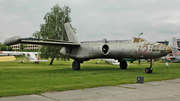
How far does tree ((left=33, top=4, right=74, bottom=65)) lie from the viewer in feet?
103

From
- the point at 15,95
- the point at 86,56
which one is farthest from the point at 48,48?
the point at 15,95

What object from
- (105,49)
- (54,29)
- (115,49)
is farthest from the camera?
(54,29)

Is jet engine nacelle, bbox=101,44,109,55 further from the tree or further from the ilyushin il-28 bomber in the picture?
the tree

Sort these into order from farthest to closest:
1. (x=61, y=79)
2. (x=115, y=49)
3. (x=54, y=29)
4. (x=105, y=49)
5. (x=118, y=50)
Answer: (x=54, y=29)
(x=105, y=49)
(x=115, y=49)
(x=118, y=50)
(x=61, y=79)

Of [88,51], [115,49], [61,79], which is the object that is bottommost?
[61,79]

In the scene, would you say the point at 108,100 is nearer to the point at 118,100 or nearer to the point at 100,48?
the point at 118,100

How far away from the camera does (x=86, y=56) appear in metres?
18.2

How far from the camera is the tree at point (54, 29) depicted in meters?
31.3

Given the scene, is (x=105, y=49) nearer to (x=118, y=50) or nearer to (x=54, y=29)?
(x=118, y=50)

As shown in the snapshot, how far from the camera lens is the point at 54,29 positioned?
3247 cm

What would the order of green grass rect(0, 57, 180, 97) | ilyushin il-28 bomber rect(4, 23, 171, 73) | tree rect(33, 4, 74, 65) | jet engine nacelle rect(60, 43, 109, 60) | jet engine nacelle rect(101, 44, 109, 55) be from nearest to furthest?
green grass rect(0, 57, 180, 97) → ilyushin il-28 bomber rect(4, 23, 171, 73) → jet engine nacelle rect(60, 43, 109, 60) → jet engine nacelle rect(101, 44, 109, 55) → tree rect(33, 4, 74, 65)

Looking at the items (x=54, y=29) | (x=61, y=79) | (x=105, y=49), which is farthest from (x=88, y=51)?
(x=54, y=29)

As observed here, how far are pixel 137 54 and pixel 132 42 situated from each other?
1423 mm

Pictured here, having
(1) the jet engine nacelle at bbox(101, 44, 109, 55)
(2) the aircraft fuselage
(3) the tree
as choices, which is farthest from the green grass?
(3) the tree
